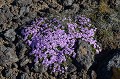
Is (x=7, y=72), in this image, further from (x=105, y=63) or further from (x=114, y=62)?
(x=114, y=62)

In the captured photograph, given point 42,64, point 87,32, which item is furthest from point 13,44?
point 87,32

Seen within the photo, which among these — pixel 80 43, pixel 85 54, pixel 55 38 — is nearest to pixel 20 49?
pixel 55 38

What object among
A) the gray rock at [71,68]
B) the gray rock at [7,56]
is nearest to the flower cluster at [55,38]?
the gray rock at [71,68]

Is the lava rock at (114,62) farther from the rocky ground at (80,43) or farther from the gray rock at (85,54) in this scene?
the gray rock at (85,54)

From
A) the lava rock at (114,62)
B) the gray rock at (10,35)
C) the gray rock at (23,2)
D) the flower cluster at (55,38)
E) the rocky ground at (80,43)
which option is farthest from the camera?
the gray rock at (23,2)

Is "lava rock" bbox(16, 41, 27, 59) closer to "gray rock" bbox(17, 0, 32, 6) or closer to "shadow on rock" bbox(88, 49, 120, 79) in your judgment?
"gray rock" bbox(17, 0, 32, 6)

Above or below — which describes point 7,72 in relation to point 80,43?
below

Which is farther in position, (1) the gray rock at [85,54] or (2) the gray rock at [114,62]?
(1) the gray rock at [85,54]
